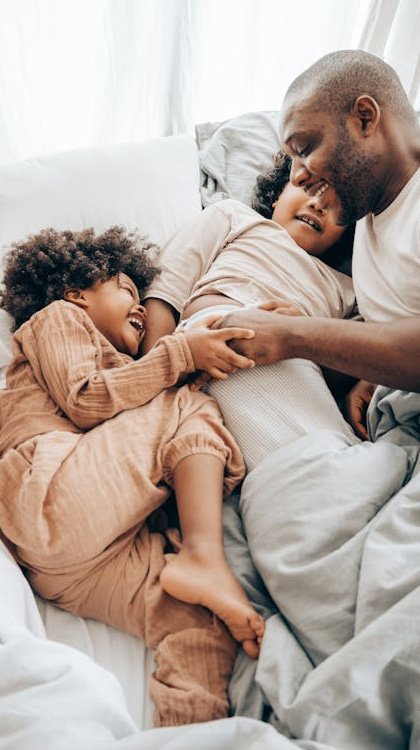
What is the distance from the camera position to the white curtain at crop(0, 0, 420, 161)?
170cm

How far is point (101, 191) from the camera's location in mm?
1547

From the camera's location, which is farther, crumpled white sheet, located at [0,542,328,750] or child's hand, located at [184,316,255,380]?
child's hand, located at [184,316,255,380]

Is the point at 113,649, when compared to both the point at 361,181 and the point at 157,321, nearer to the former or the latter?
the point at 157,321

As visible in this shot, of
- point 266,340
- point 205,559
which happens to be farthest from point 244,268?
point 205,559

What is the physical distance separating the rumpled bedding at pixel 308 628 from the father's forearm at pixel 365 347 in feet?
0.19

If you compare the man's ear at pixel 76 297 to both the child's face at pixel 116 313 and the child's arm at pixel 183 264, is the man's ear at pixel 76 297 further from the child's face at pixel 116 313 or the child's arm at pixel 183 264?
the child's arm at pixel 183 264

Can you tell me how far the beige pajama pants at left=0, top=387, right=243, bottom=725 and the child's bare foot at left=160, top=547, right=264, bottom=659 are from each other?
28 mm

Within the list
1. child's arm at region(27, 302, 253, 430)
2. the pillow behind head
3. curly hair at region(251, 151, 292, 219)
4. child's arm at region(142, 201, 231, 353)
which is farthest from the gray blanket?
the pillow behind head

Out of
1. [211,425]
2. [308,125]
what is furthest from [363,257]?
[211,425]

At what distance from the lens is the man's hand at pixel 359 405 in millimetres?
1273

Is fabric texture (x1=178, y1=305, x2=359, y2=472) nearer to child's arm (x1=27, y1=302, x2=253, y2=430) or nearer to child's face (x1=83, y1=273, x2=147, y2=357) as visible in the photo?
child's arm (x1=27, y1=302, x2=253, y2=430)

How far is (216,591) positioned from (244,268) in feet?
2.37

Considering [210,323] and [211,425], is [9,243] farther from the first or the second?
[211,425]

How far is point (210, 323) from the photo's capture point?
120cm
